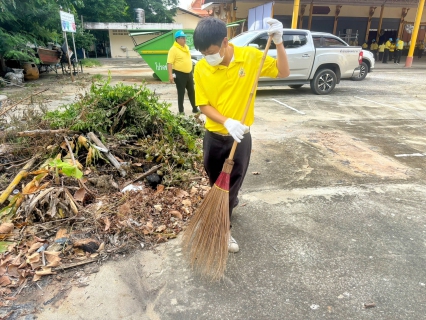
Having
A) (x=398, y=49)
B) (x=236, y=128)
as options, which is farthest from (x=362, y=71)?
(x=236, y=128)

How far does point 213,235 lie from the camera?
234cm

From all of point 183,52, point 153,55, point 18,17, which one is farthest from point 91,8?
point 183,52

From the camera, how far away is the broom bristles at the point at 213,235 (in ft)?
7.56

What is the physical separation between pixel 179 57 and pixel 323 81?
17.6 ft

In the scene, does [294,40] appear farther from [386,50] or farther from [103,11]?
[103,11]

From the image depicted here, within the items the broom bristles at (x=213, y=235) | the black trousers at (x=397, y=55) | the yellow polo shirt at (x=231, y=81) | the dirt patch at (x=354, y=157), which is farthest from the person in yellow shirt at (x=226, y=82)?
the black trousers at (x=397, y=55)

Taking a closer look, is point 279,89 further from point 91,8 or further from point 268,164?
point 91,8

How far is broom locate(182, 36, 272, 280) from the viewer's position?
2.29 m

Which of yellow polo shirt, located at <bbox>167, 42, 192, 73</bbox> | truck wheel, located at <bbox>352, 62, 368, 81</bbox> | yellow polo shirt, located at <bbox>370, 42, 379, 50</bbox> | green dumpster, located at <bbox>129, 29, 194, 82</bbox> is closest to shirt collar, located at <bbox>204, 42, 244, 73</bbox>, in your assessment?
yellow polo shirt, located at <bbox>167, 42, 192, 73</bbox>

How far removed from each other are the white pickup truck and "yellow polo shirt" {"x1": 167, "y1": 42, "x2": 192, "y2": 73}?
2924 mm

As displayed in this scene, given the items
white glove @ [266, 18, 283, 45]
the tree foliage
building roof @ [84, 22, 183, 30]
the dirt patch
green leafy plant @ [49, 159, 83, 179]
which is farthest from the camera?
the tree foliage

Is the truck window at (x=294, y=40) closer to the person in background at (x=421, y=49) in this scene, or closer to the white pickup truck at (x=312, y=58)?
the white pickup truck at (x=312, y=58)

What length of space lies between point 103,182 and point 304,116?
5148mm

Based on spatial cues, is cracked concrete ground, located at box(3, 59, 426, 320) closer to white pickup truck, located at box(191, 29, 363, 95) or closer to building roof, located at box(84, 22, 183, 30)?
white pickup truck, located at box(191, 29, 363, 95)
